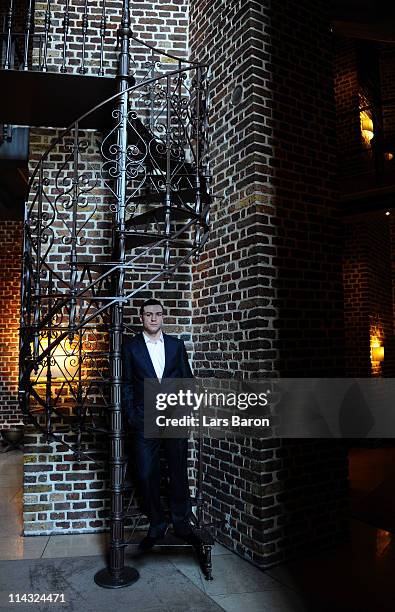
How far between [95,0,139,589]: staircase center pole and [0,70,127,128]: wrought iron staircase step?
47cm

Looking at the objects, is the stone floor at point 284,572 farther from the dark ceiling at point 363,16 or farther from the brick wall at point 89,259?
the dark ceiling at point 363,16

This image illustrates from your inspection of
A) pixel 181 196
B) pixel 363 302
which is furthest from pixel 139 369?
pixel 363 302

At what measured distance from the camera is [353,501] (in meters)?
4.62

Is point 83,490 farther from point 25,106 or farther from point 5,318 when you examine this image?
point 5,318

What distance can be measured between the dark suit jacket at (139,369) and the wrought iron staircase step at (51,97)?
1.81m

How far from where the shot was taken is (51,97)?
372cm

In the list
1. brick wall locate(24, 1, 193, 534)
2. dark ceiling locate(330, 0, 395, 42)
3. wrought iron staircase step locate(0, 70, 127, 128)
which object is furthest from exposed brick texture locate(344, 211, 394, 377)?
wrought iron staircase step locate(0, 70, 127, 128)

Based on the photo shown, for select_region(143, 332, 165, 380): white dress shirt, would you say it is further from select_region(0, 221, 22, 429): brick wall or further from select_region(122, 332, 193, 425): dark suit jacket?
select_region(0, 221, 22, 429): brick wall

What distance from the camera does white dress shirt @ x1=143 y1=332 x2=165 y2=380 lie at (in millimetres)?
3447

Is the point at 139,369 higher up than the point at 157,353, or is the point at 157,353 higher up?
the point at 157,353

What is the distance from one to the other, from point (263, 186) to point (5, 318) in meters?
5.89

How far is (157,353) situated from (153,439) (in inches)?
22.7

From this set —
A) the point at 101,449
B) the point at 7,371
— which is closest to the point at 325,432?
the point at 101,449

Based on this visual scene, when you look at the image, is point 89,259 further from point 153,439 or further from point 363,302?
point 363,302
